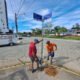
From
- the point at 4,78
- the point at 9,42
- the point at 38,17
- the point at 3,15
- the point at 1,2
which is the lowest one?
the point at 4,78

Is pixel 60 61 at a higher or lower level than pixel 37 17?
lower

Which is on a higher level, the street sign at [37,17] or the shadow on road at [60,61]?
the street sign at [37,17]

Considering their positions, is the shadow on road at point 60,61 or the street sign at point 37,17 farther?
the shadow on road at point 60,61

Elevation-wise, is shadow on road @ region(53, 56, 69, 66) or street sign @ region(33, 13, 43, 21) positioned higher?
street sign @ region(33, 13, 43, 21)

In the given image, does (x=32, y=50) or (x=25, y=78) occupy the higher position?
(x=32, y=50)

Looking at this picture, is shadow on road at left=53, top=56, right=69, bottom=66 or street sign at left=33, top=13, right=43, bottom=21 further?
shadow on road at left=53, top=56, right=69, bottom=66

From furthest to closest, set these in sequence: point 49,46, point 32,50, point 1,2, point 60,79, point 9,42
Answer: point 1,2
point 9,42
point 49,46
point 32,50
point 60,79

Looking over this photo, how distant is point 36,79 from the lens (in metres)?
2.36

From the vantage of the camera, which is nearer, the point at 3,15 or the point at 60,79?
the point at 60,79

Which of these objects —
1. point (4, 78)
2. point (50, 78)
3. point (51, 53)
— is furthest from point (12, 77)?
point (51, 53)

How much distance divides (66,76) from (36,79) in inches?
47.3

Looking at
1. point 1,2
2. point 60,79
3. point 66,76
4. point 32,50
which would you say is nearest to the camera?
point 60,79

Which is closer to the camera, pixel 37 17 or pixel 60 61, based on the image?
pixel 37 17

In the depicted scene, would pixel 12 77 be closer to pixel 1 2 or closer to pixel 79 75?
pixel 79 75
